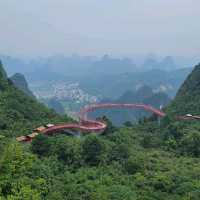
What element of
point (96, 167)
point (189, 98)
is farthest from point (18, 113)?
point (189, 98)

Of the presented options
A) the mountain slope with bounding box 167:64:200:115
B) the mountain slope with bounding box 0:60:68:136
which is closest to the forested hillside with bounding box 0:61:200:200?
the mountain slope with bounding box 0:60:68:136

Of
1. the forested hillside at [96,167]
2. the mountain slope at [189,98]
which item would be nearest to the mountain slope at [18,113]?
the forested hillside at [96,167]

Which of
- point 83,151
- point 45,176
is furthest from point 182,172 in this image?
point 45,176

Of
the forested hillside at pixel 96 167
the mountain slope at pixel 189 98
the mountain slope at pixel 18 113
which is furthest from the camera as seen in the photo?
the mountain slope at pixel 189 98

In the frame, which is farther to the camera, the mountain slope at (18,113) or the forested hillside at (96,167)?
the mountain slope at (18,113)

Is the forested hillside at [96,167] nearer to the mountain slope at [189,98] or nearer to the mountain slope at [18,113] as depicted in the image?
the mountain slope at [18,113]

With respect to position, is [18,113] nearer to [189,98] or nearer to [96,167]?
[96,167]

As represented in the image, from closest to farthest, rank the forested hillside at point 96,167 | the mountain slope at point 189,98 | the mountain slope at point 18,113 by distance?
the forested hillside at point 96,167
the mountain slope at point 18,113
the mountain slope at point 189,98
